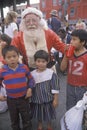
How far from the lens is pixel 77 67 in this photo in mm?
3240

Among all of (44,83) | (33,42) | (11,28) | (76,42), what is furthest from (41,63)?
(11,28)

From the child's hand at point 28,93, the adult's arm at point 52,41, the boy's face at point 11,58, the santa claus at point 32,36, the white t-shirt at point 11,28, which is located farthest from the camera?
the white t-shirt at point 11,28

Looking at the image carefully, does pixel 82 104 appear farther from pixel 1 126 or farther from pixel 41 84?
pixel 1 126

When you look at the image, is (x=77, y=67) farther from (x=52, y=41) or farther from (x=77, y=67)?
(x=52, y=41)

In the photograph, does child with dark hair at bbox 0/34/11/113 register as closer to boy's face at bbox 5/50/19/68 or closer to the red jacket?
the red jacket

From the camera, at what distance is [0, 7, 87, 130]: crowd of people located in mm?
3143

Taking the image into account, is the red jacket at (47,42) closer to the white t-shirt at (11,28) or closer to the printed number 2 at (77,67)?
the printed number 2 at (77,67)

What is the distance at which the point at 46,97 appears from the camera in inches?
133

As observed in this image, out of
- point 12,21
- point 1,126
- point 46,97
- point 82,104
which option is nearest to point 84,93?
point 82,104

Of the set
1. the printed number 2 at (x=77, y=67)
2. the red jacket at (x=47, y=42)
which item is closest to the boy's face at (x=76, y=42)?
the printed number 2 at (x=77, y=67)

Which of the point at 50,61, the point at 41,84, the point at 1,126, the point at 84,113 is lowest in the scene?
the point at 1,126

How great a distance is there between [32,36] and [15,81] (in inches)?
26.6

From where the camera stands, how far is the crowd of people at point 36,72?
314cm

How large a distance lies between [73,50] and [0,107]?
5.58 feet
